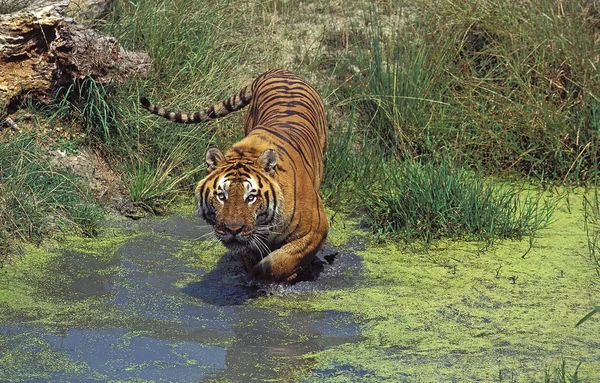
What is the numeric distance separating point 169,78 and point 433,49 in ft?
6.51

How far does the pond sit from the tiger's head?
398mm

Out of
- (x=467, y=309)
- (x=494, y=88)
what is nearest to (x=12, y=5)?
(x=494, y=88)

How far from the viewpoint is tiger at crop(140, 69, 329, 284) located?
4.55 meters

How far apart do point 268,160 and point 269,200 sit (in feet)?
0.65

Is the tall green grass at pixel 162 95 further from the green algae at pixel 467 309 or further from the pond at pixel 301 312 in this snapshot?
the green algae at pixel 467 309

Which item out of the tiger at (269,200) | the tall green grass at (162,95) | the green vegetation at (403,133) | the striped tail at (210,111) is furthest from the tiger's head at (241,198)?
the tall green grass at (162,95)

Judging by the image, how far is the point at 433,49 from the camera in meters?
7.13

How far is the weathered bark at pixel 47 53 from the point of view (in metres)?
5.85

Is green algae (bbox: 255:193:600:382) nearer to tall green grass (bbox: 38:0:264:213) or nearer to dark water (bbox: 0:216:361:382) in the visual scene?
dark water (bbox: 0:216:361:382)

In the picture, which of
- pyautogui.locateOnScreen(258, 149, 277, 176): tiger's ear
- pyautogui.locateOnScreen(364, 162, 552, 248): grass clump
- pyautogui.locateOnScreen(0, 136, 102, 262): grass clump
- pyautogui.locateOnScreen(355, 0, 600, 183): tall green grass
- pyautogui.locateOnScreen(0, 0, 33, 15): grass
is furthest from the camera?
pyautogui.locateOnScreen(355, 0, 600, 183): tall green grass

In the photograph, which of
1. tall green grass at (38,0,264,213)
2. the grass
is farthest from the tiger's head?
the grass

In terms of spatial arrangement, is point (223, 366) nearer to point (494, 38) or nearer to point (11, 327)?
point (11, 327)

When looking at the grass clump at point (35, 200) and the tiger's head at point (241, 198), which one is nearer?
the tiger's head at point (241, 198)

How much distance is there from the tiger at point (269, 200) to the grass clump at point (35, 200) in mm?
1188
